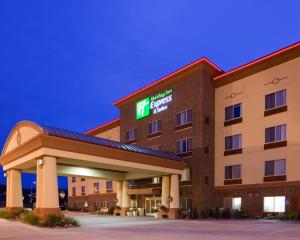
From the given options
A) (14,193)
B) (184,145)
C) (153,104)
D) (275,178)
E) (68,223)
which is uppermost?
(153,104)

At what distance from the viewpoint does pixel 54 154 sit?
89.0 feet

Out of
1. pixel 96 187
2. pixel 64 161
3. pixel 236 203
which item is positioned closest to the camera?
pixel 64 161

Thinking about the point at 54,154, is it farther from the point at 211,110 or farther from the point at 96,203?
the point at 96,203

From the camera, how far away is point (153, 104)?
47.3 m

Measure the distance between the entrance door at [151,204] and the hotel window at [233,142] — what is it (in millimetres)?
10832

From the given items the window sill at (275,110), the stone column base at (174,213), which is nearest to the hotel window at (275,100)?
the window sill at (275,110)

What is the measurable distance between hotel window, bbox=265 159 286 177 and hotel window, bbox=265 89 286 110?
4.85 meters

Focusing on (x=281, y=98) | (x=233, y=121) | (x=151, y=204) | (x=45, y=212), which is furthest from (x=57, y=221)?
(x=151, y=204)

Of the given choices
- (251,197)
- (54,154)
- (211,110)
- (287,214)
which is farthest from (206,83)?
(54,154)

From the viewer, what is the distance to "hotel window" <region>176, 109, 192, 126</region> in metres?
42.0

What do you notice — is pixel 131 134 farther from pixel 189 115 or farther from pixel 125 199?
pixel 189 115

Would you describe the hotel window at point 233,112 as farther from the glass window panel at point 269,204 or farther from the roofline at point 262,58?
the glass window panel at point 269,204

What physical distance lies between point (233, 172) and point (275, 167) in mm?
4931

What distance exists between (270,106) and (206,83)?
765 cm
